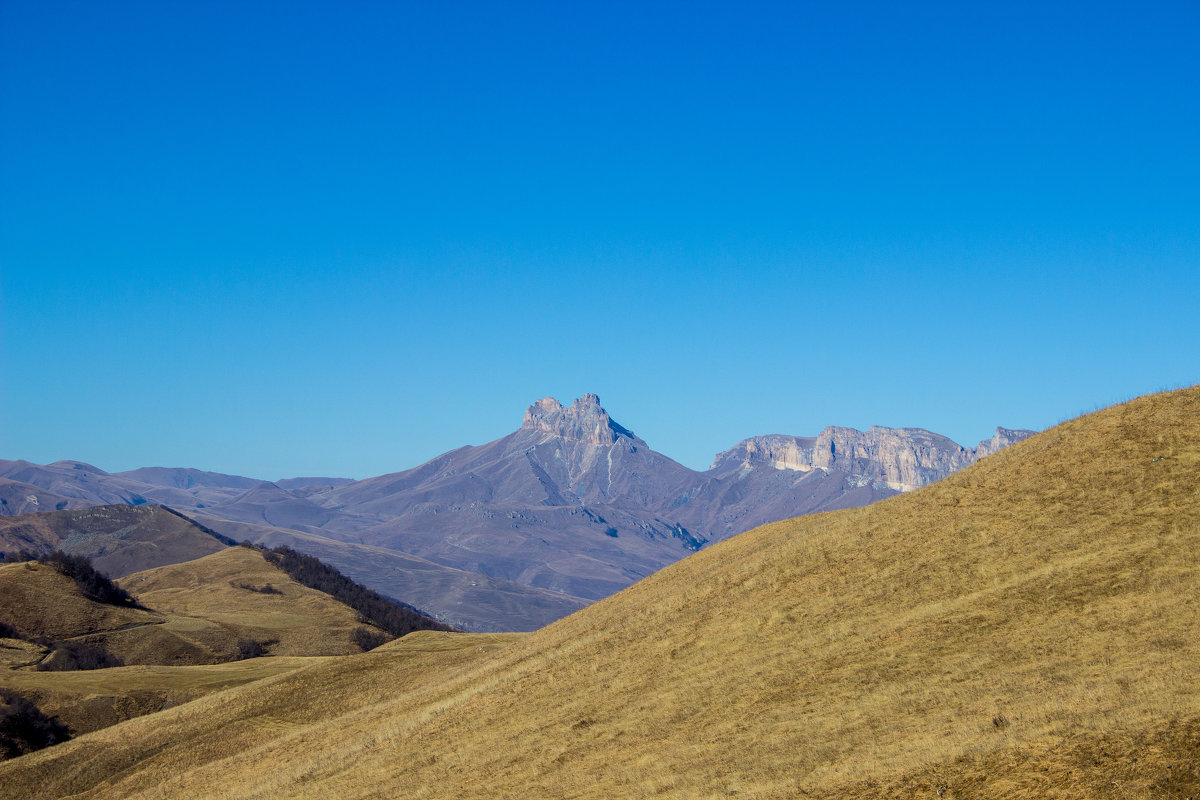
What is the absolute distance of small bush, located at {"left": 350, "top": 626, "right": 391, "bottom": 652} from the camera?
377ft

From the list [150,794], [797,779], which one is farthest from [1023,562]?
[150,794]

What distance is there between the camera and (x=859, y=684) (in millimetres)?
25250

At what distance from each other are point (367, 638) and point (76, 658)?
4425 centimetres

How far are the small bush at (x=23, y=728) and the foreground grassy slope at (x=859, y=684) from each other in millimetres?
4207

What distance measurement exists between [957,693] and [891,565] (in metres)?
10.7

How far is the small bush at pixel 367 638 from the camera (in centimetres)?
11494

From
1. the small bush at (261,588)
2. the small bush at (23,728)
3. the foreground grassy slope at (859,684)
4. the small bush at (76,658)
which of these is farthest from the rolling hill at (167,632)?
the foreground grassy slope at (859,684)

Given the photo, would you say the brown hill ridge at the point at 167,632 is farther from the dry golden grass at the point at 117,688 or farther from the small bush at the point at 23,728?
the small bush at the point at 23,728

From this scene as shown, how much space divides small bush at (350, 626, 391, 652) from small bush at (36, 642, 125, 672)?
32.1 metres

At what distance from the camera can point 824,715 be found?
23.8 meters

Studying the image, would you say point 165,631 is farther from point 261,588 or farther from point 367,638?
point 261,588

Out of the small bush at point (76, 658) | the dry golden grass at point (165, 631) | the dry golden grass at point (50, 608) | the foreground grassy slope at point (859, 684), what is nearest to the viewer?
the foreground grassy slope at point (859, 684)

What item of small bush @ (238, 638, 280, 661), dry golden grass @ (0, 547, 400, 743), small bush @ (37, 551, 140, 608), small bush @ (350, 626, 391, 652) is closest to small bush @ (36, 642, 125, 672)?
dry golden grass @ (0, 547, 400, 743)

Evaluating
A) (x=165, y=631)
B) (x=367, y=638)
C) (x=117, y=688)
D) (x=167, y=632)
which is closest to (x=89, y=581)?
(x=165, y=631)
